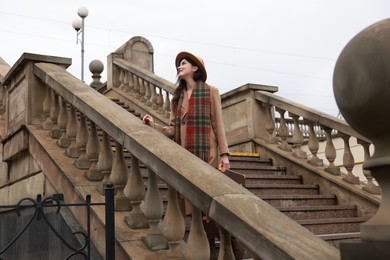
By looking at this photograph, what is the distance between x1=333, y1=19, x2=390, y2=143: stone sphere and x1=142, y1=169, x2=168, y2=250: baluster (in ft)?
5.48

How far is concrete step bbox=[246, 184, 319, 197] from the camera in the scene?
250 inches

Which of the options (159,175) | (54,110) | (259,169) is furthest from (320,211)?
(159,175)

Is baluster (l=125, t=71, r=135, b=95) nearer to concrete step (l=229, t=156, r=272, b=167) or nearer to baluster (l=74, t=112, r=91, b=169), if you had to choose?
concrete step (l=229, t=156, r=272, b=167)

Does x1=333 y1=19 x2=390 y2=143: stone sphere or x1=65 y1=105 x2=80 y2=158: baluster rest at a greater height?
x1=65 y1=105 x2=80 y2=158: baluster

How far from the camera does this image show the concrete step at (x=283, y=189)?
20.8ft

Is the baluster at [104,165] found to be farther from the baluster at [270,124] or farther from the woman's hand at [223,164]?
the baluster at [270,124]

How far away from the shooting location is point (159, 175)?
11.2 feet

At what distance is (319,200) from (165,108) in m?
4.42

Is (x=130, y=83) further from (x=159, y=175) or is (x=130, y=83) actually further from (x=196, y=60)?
(x=159, y=175)

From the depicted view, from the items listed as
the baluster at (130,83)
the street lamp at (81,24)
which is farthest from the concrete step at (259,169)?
the street lamp at (81,24)

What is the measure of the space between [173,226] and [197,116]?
0.96m

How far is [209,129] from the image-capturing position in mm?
4109

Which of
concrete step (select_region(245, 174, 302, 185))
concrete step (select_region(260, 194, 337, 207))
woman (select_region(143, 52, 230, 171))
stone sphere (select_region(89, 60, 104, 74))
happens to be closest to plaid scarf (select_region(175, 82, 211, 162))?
woman (select_region(143, 52, 230, 171))

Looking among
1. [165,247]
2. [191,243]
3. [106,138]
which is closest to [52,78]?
[106,138]
